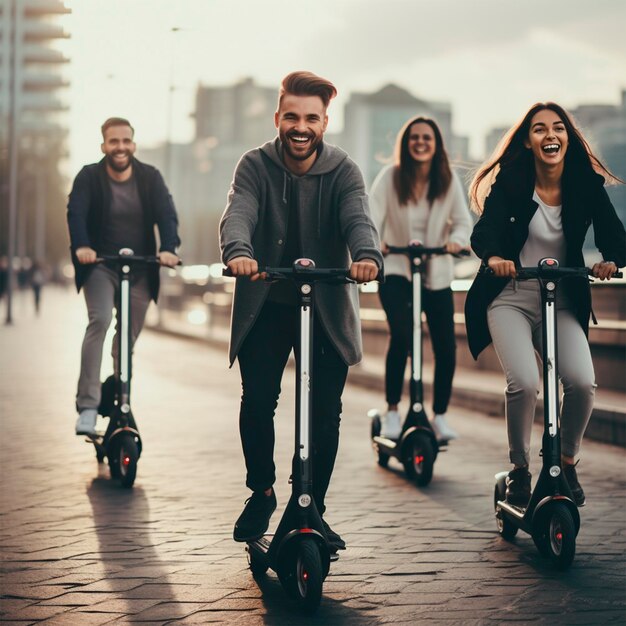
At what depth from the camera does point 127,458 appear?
7.00 meters

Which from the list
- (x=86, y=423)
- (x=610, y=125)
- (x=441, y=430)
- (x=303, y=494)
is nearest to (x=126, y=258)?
(x=86, y=423)

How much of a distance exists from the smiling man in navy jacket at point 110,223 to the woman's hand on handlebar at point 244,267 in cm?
305

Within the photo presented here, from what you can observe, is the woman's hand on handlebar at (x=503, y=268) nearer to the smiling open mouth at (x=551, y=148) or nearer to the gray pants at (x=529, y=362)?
the gray pants at (x=529, y=362)

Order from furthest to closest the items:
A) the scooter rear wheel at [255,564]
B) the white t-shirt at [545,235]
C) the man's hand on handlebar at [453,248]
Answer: the man's hand on handlebar at [453,248]
the white t-shirt at [545,235]
the scooter rear wheel at [255,564]

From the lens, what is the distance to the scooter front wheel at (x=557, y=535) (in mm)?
4922

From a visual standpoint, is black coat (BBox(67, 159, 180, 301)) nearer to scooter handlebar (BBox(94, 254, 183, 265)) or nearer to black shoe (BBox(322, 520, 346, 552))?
scooter handlebar (BBox(94, 254, 183, 265))

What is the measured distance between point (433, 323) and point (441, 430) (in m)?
0.60

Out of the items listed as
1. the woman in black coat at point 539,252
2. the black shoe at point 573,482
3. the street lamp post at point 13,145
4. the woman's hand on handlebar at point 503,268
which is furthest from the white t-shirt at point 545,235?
the street lamp post at point 13,145

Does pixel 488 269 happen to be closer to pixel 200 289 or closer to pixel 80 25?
pixel 80 25

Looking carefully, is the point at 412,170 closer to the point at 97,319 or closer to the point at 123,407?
the point at 97,319

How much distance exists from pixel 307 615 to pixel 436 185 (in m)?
3.92

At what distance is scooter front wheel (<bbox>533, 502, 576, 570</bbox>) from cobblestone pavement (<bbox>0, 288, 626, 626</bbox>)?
0.07 meters

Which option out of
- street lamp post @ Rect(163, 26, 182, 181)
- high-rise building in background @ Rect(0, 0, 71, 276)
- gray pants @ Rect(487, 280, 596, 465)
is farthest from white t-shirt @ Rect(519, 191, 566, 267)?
high-rise building in background @ Rect(0, 0, 71, 276)

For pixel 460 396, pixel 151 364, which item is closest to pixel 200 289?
pixel 151 364
